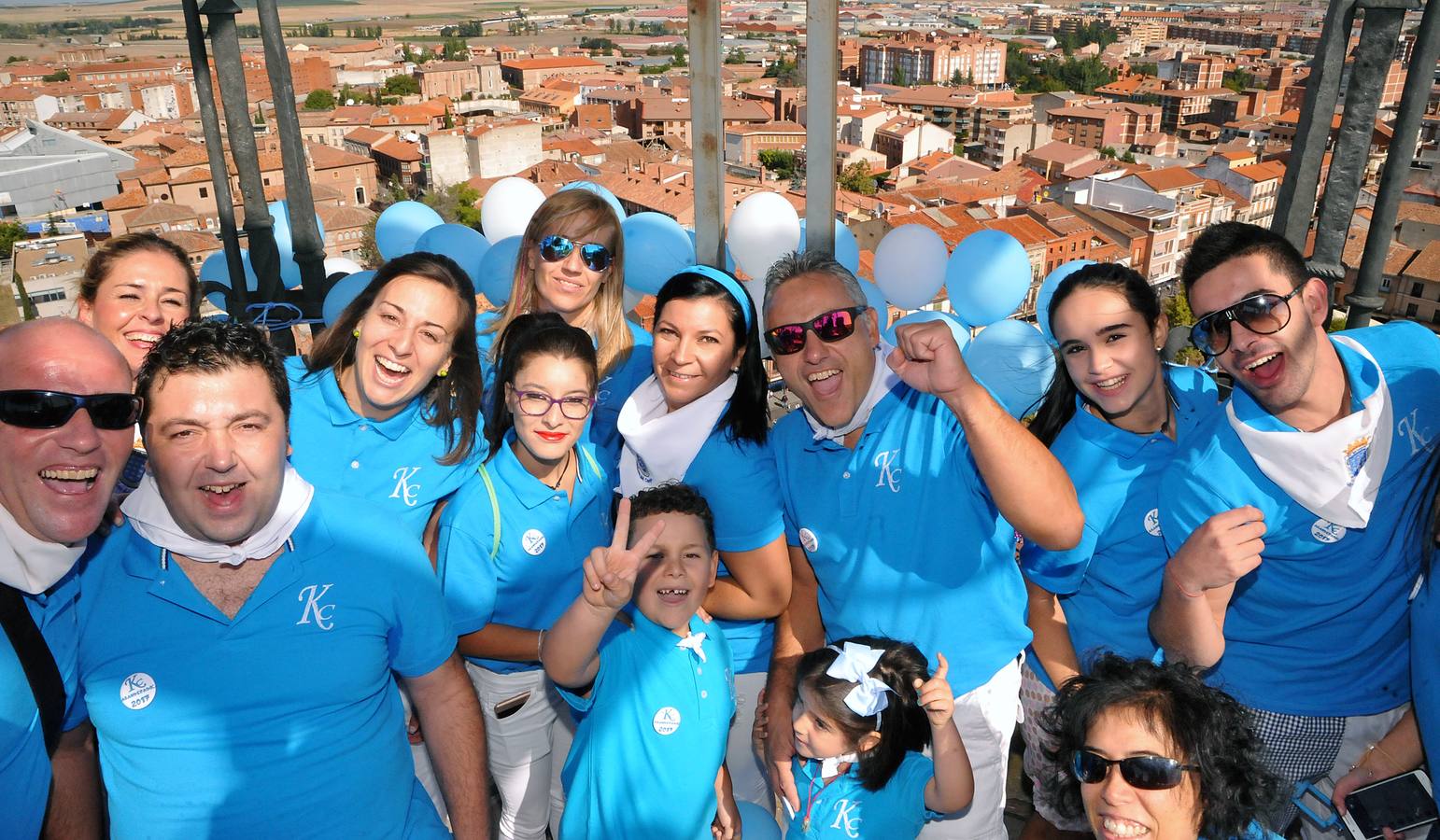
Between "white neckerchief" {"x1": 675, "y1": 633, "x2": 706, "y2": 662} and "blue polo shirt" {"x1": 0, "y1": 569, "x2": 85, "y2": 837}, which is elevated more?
"blue polo shirt" {"x1": 0, "y1": 569, "x2": 85, "y2": 837}

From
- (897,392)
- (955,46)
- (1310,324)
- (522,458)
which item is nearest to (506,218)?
(522,458)

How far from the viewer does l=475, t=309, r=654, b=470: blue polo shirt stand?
195 centimetres

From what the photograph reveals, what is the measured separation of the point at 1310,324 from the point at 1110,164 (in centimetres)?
4153

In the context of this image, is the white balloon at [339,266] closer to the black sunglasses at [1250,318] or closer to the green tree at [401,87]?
the black sunglasses at [1250,318]

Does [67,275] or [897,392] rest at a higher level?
[897,392]

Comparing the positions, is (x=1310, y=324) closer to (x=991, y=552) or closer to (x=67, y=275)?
(x=991, y=552)

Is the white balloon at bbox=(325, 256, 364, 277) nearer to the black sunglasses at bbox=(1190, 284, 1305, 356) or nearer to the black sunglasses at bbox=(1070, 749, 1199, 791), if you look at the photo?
the black sunglasses at bbox=(1190, 284, 1305, 356)

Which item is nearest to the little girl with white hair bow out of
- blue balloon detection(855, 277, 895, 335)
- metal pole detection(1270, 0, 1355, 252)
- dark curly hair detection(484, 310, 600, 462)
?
dark curly hair detection(484, 310, 600, 462)

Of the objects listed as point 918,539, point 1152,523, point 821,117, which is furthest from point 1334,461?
point 821,117

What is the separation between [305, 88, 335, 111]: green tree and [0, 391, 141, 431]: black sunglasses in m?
70.2

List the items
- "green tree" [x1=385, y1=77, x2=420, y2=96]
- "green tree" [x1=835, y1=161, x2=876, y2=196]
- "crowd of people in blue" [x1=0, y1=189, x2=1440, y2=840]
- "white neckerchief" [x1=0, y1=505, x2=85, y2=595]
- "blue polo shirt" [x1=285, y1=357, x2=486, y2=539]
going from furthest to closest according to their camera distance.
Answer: "green tree" [x1=385, y1=77, x2=420, y2=96] < "green tree" [x1=835, y1=161, x2=876, y2=196] < "blue polo shirt" [x1=285, y1=357, x2=486, y2=539] < "crowd of people in blue" [x1=0, y1=189, x2=1440, y2=840] < "white neckerchief" [x1=0, y1=505, x2=85, y2=595]

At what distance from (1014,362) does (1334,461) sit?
147 centimetres

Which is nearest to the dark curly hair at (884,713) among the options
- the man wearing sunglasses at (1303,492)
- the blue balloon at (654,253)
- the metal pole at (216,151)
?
the man wearing sunglasses at (1303,492)

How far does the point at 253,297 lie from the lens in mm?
3000
